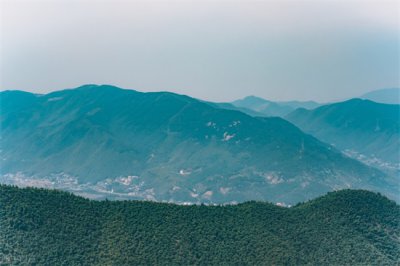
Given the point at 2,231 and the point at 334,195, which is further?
the point at 334,195

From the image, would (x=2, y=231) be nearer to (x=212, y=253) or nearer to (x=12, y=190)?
(x=12, y=190)

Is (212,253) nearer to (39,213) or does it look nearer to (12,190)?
(39,213)

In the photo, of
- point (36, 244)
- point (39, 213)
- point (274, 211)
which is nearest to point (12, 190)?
point (39, 213)

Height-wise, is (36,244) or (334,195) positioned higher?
(334,195)

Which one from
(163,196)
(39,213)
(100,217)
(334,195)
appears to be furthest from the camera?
(163,196)

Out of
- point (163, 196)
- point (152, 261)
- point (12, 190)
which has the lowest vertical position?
point (163, 196)

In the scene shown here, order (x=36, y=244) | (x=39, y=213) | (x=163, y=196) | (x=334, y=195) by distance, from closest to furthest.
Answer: (x=36, y=244), (x=39, y=213), (x=334, y=195), (x=163, y=196)
